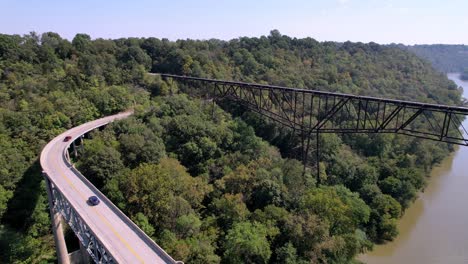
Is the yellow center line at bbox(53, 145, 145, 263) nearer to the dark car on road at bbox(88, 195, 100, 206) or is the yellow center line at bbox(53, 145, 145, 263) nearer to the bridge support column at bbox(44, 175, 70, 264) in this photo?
the dark car on road at bbox(88, 195, 100, 206)

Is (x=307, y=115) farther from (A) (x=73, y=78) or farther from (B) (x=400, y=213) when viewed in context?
(A) (x=73, y=78)

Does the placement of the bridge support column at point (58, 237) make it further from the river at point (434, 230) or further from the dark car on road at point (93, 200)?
the river at point (434, 230)

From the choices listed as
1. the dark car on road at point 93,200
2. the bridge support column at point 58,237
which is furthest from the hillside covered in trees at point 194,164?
the dark car on road at point 93,200

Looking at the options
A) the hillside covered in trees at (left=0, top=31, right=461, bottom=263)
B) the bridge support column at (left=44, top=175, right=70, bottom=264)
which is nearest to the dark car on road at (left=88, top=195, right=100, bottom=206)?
the hillside covered in trees at (left=0, top=31, right=461, bottom=263)

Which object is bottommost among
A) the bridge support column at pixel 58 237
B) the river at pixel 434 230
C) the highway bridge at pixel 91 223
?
the river at pixel 434 230

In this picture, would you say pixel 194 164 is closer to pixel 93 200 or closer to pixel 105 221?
pixel 93 200

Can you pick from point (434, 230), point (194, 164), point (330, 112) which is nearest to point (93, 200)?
point (194, 164)

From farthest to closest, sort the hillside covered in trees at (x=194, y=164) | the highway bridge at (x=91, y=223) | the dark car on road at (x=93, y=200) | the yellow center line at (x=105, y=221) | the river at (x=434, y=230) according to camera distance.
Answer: the river at (x=434, y=230) → the hillside covered in trees at (x=194, y=164) → the dark car on road at (x=93, y=200) → the yellow center line at (x=105, y=221) → the highway bridge at (x=91, y=223)
